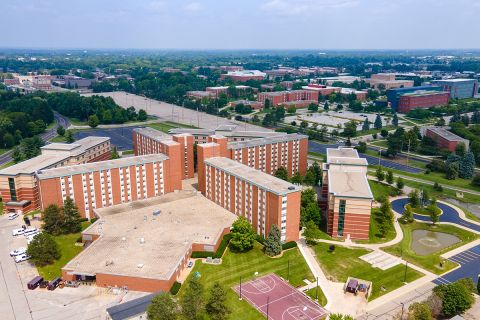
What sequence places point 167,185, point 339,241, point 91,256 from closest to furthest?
1. point 91,256
2. point 339,241
3. point 167,185

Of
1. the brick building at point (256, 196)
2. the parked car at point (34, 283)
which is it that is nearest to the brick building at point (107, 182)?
the brick building at point (256, 196)

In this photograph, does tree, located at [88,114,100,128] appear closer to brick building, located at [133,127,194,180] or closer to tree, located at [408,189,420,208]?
brick building, located at [133,127,194,180]

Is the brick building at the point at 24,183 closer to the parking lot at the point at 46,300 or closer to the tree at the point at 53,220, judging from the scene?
the tree at the point at 53,220

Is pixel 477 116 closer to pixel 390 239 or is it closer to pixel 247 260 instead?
pixel 390 239

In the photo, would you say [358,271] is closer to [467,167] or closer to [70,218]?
[70,218]

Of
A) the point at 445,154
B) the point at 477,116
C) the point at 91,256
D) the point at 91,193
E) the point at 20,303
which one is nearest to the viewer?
the point at 20,303

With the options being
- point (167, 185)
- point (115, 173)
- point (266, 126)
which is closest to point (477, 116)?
point (266, 126)
